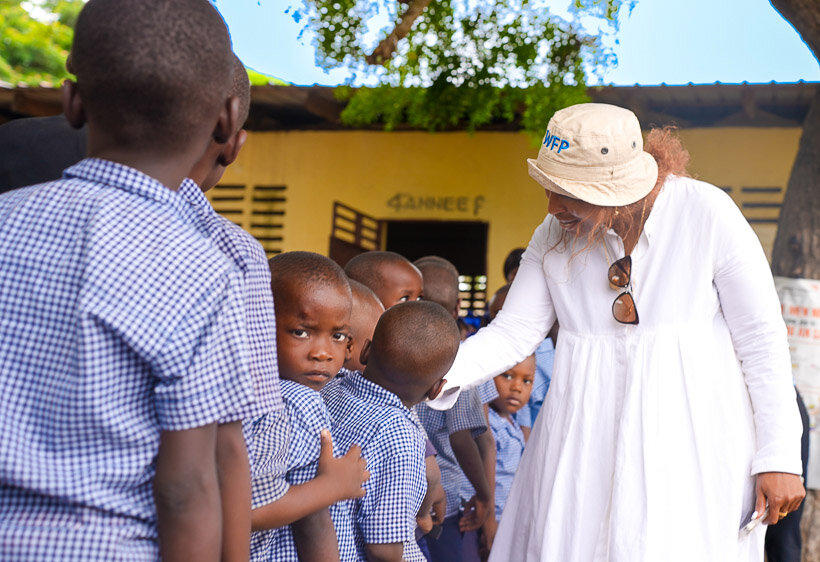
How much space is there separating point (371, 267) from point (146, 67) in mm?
2428

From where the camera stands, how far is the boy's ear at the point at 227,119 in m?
1.40

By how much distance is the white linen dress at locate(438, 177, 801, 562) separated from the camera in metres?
2.47

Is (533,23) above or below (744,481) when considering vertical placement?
above

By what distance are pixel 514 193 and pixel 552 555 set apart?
7431 millimetres

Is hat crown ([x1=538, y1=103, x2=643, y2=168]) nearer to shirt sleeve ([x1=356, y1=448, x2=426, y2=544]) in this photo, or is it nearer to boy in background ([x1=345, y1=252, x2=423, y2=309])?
shirt sleeve ([x1=356, y1=448, x2=426, y2=544])

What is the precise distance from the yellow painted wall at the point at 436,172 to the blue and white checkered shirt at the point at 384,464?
7.26 m

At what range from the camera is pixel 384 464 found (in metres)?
2.23

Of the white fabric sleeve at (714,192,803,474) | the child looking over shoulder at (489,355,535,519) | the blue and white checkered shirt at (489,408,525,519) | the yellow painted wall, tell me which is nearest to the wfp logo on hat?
the white fabric sleeve at (714,192,803,474)

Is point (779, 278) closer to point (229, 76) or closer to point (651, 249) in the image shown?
point (651, 249)

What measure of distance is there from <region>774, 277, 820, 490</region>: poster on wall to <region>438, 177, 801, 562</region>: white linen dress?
2.67m

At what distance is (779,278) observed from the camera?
16.8ft

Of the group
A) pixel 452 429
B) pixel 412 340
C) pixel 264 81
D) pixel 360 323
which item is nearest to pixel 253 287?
pixel 412 340

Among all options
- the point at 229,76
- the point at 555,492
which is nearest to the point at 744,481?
the point at 555,492

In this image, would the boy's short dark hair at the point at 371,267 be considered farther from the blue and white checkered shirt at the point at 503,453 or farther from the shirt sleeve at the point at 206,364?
the shirt sleeve at the point at 206,364
